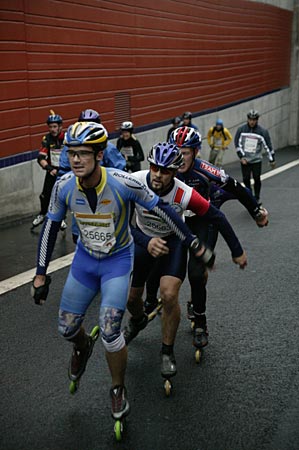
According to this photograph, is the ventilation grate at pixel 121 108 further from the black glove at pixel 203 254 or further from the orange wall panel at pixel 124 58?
the black glove at pixel 203 254

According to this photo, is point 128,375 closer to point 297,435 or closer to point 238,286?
point 297,435

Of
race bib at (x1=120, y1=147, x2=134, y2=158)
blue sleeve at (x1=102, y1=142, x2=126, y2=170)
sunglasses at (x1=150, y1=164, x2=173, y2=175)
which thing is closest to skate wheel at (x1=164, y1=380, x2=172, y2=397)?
sunglasses at (x1=150, y1=164, x2=173, y2=175)

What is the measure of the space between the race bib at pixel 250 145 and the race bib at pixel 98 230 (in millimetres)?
10164

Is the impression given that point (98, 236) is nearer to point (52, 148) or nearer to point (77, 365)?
point (77, 365)

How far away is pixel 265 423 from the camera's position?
15.8ft

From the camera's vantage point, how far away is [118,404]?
4664 millimetres

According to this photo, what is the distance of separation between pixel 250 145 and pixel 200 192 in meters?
8.57

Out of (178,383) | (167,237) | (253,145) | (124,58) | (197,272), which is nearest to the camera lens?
(178,383)

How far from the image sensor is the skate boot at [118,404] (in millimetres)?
4633

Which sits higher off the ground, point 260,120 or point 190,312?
point 190,312

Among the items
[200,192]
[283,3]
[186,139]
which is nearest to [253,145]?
[200,192]

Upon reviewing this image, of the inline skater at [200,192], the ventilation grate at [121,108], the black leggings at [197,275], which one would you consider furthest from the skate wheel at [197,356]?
the ventilation grate at [121,108]

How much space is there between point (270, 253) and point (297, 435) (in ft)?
18.8

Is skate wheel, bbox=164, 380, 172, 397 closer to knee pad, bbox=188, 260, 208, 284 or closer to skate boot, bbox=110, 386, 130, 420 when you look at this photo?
skate boot, bbox=110, 386, 130, 420
